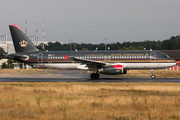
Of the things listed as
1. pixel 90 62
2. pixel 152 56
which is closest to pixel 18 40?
pixel 90 62

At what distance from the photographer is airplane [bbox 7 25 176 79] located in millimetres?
32631

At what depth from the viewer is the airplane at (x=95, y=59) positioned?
3263 centimetres

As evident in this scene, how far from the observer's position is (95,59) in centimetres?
3409

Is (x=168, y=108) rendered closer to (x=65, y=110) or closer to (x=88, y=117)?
(x=88, y=117)

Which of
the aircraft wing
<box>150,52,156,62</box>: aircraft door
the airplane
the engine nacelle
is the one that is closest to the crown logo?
the airplane

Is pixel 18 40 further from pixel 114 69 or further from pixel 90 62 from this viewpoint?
pixel 114 69

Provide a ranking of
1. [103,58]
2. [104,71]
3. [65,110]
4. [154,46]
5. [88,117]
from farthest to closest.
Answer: [154,46] → [103,58] → [104,71] → [65,110] → [88,117]

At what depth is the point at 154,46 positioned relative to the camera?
150625 millimetres

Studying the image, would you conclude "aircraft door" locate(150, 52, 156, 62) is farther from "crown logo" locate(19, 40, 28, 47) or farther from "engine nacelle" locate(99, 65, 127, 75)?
"crown logo" locate(19, 40, 28, 47)

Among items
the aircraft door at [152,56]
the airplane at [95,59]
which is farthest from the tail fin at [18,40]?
the aircraft door at [152,56]

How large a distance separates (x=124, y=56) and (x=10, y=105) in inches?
891

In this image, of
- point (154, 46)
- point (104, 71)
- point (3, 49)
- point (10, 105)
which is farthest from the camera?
point (154, 46)

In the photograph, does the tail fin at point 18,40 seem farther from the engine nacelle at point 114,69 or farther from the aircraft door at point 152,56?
the aircraft door at point 152,56

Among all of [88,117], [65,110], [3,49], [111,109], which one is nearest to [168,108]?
[111,109]
